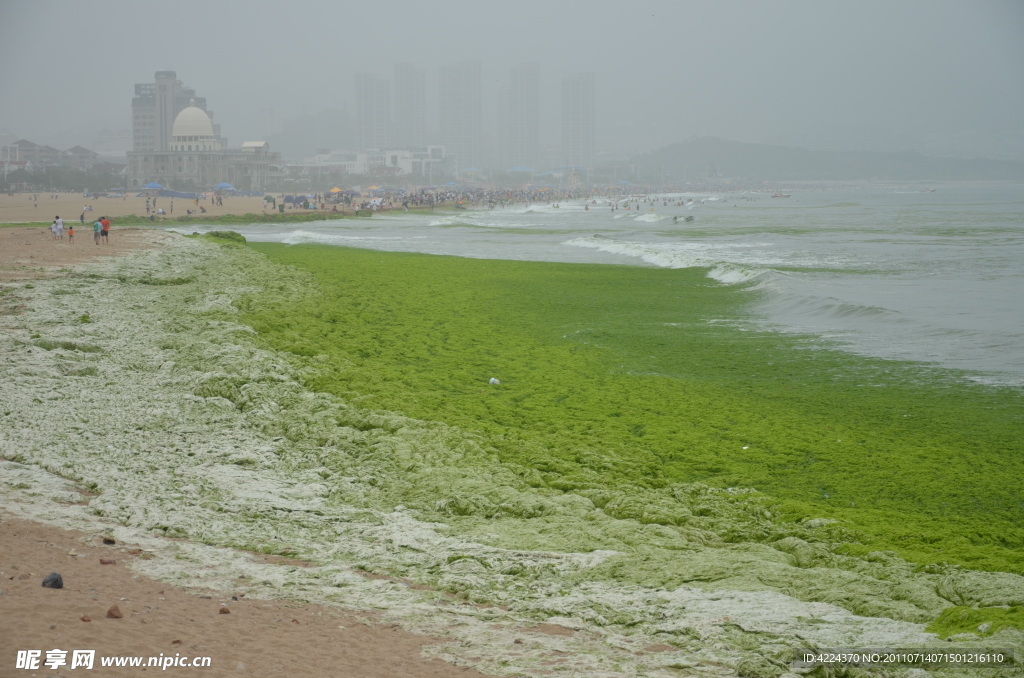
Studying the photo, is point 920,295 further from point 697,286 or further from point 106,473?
point 106,473

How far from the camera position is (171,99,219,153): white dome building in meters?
146

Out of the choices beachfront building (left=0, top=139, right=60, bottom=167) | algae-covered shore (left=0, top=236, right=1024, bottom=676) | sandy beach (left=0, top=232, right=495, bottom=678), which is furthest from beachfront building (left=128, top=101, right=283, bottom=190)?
sandy beach (left=0, top=232, right=495, bottom=678)

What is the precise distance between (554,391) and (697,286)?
12358 millimetres

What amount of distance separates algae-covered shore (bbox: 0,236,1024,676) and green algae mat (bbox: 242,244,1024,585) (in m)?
0.05

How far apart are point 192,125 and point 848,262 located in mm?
141390

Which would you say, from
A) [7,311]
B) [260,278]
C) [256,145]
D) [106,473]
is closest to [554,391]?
[106,473]

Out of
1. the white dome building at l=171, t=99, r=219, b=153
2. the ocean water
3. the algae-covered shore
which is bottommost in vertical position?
the algae-covered shore

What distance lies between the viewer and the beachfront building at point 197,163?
138875mm

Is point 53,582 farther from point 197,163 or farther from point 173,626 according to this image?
point 197,163

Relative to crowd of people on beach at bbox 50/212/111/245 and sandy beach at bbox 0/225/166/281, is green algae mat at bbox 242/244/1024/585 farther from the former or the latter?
crowd of people on beach at bbox 50/212/111/245

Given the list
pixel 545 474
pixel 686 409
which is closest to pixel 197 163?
pixel 686 409

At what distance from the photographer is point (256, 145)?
15725cm

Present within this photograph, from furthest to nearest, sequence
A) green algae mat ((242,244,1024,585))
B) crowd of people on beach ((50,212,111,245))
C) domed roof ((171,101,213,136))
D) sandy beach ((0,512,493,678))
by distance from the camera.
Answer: domed roof ((171,101,213,136)) < crowd of people on beach ((50,212,111,245)) < green algae mat ((242,244,1024,585)) < sandy beach ((0,512,493,678))

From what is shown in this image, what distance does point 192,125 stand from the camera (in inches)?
5866
